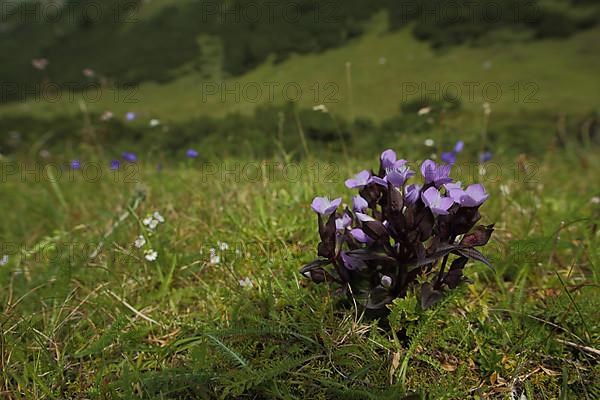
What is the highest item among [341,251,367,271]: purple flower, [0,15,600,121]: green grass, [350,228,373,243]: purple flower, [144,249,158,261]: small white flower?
[350,228,373,243]: purple flower

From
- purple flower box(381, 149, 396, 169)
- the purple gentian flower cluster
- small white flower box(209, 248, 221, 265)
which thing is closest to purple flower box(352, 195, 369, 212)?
the purple gentian flower cluster

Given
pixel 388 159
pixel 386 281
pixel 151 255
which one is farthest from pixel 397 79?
pixel 386 281

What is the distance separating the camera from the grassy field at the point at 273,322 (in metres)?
1.43

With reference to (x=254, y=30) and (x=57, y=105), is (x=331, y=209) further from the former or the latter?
(x=57, y=105)

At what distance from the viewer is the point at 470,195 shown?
1262 millimetres

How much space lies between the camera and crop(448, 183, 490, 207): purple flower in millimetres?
1252

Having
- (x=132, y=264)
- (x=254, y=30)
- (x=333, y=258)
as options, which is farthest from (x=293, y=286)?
(x=254, y=30)

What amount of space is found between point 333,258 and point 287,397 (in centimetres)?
42

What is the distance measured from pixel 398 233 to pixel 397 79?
7.33m

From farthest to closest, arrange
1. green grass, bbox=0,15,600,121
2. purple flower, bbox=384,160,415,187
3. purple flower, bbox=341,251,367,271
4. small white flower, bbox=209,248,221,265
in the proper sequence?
green grass, bbox=0,15,600,121 < small white flower, bbox=209,248,221,265 < purple flower, bbox=341,251,367,271 < purple flower, bbox=384,160,415,187

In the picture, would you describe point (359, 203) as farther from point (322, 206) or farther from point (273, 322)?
point (273, 322)

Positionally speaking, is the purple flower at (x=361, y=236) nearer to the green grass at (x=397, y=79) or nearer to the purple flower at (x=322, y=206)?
the purple flower at (x=322, y=206)

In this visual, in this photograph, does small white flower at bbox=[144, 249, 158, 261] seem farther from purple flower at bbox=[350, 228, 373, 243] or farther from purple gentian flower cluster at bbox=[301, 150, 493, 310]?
purple flower at bbox=[350, 228, 373, 243]

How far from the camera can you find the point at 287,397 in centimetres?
134
